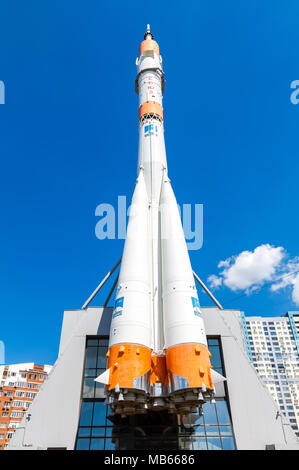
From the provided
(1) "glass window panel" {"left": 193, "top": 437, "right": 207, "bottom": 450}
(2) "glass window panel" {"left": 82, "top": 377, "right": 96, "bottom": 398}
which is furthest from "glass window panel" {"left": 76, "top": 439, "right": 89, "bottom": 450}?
(1) "glass window panel" {"left": 193, "top": 437, "right": 207, "bottom": 450}

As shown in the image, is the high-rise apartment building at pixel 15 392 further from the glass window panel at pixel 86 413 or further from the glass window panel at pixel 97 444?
the glass window panel at pixel 97 444

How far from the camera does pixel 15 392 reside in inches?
1960

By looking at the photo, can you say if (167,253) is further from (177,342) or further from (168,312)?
(177,342)

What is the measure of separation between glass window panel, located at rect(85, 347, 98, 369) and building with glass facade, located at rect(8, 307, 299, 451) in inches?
2.0

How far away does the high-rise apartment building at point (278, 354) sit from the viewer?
83.1 metres

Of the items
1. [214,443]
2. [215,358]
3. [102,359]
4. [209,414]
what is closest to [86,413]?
[102,359]

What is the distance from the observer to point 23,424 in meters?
12.8

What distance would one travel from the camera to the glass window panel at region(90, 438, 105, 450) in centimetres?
1249

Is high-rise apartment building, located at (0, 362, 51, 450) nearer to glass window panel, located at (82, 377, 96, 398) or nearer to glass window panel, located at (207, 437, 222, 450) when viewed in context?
glass window panel, located at (82, 377, 96, 398)

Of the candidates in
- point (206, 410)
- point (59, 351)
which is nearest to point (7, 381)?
point (59, 351)

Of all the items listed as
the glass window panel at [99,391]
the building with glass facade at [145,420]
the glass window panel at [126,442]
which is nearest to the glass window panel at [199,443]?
the building with glass facade at [145,420]

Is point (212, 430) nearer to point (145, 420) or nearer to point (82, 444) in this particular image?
point (145, 420)

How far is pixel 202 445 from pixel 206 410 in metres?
1.39

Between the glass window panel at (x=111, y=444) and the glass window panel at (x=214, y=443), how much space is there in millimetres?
3947
